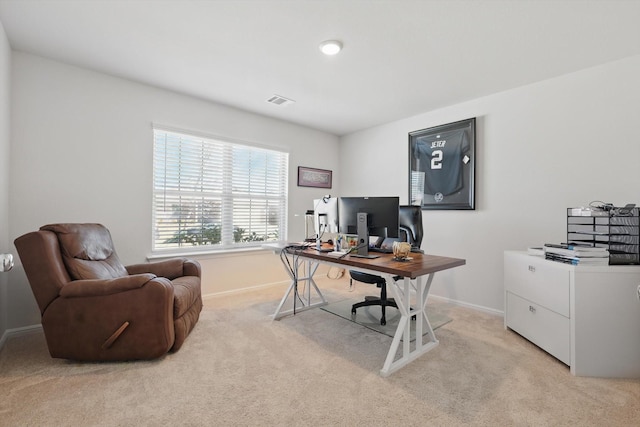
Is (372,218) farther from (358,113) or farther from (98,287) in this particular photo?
(358,113)

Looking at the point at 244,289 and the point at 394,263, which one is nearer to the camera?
the point at 394,263

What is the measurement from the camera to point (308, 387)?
5.84 feet

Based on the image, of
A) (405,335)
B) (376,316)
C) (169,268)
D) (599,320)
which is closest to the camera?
(599,320)

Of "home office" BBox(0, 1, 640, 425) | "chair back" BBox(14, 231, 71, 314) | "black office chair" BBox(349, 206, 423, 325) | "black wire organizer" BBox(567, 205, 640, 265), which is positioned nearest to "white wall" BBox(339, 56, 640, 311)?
"home office" BBox(0, 1, 640, 425)

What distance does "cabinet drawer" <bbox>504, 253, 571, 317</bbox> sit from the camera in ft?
6.72

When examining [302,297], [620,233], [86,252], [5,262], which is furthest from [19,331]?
[620,233]

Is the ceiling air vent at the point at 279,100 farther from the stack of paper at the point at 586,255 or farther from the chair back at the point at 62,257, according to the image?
the stack of paper at the point at 586,255

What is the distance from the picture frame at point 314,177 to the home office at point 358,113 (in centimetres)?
109

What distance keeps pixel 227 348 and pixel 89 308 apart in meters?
0.99

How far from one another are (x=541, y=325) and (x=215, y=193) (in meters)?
3.58

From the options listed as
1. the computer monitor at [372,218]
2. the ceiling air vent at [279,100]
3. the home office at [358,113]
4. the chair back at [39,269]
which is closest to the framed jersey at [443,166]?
the home office at [358,113]

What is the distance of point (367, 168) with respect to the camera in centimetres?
461

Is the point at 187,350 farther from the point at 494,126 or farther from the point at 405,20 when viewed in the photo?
the point at 494,126

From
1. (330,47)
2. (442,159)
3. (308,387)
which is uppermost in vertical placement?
(330,47)
